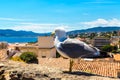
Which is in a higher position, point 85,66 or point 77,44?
point 77,44

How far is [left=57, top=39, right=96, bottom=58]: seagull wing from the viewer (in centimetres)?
629

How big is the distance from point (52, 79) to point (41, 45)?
32599 mm

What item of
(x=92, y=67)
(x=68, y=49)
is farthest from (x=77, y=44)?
(x=92, y=67)

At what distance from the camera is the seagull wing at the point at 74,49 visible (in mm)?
6285

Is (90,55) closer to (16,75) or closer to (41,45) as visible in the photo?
(16,75)

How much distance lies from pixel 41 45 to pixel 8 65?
3186cm

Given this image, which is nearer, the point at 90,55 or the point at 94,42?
the point at 90,55

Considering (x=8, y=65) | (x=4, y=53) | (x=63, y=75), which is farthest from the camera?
(x=4, y=53)

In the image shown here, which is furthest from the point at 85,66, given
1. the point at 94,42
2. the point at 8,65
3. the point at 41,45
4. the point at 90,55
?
the point at 94,42

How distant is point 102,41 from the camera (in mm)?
108375

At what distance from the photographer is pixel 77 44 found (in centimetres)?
653

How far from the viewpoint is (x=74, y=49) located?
6301 mm

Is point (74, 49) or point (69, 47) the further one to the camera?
point (69, 47)

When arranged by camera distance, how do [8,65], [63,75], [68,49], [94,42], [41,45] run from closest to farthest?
1. [63,75]
2. [8,65]
3. [68,49]
4. [41,45]
5. [94,42]
